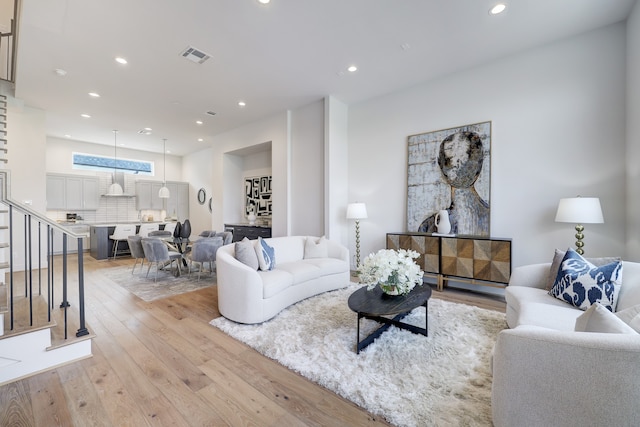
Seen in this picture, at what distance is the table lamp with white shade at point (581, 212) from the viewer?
294 cm

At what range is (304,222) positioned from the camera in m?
5.66

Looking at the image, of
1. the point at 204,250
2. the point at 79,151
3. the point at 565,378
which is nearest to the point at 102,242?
the point at 79,151

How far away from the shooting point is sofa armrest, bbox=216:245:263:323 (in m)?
2.89

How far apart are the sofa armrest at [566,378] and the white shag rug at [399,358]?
47cm

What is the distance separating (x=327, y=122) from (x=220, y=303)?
3614 mm

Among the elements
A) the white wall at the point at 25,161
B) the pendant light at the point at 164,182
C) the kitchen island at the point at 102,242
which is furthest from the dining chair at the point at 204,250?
the pendant light at the point at 164,182

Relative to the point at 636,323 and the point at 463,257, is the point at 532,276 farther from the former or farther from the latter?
the point at 636,323

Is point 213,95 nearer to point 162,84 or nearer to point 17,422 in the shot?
point 162,84

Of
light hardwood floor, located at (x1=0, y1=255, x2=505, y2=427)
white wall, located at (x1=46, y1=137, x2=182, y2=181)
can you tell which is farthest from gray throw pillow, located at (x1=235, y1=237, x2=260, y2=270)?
white wall, located at (x1=46, y1=137, x2=182, y2=181)

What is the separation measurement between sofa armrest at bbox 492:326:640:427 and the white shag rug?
0.47 meters

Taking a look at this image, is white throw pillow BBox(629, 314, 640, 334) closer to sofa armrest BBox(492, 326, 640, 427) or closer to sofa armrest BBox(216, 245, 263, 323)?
sofa armrest BBox(492, 326, 640, 427)

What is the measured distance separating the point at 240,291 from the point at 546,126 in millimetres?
4389

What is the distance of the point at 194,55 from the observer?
3703mm

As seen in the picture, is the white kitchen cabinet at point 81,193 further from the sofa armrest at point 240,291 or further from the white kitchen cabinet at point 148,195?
the sofa armrest at point 240,291
